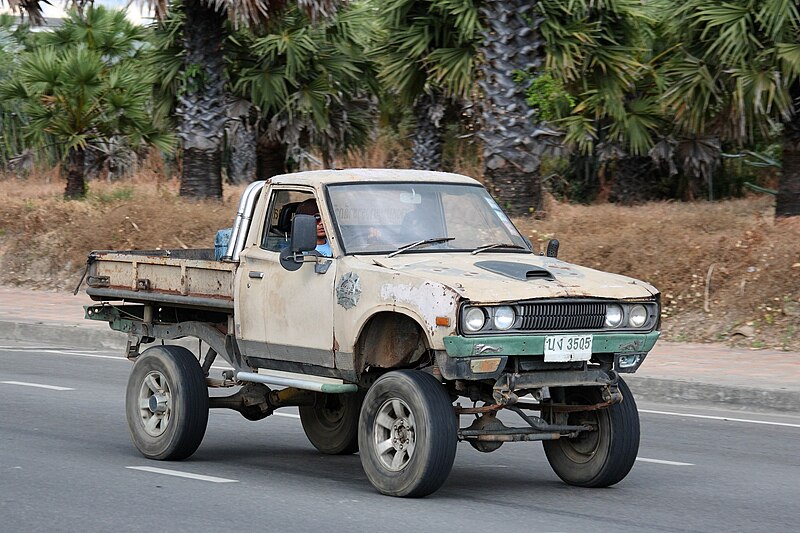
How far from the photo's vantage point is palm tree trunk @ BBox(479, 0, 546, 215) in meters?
20.8

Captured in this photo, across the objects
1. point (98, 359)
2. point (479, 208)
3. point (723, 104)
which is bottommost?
point (98, 359)

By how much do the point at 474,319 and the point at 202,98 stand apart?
1794cm

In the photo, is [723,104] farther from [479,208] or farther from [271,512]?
[271,512]

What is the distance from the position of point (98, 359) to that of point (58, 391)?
3.55 meters

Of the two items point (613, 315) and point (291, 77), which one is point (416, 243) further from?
point (291, 77)

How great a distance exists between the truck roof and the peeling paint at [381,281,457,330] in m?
1.35

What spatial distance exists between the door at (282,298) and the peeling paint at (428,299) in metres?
0.70

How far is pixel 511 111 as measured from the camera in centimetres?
2088

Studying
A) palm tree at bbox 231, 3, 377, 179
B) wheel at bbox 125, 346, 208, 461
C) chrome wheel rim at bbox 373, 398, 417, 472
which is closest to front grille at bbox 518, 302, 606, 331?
chrome wheel rim at bbox 373, 398, 417, 472

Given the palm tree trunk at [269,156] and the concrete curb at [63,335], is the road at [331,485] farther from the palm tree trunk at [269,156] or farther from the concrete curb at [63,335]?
the palm tree trunk at [269,156]

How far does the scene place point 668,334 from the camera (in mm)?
17578

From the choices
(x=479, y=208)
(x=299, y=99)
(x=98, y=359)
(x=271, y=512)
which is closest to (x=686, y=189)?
(x=299, y=99)

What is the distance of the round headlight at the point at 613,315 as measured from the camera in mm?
8281

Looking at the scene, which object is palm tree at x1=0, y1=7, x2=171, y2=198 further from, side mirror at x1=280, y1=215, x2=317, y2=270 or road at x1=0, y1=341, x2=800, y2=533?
side mirror at x1=280, y1=215, x2=317, y2=270
